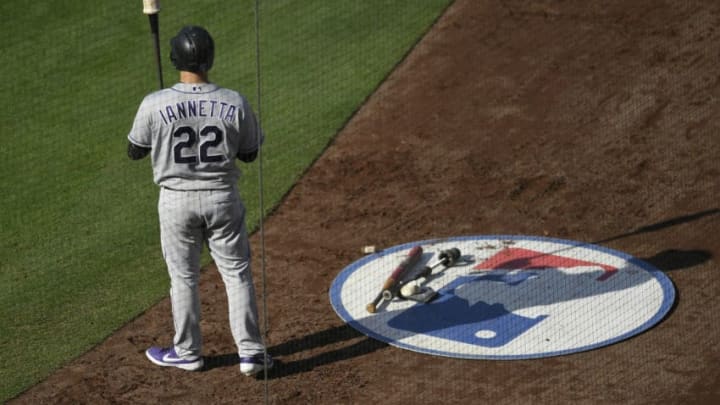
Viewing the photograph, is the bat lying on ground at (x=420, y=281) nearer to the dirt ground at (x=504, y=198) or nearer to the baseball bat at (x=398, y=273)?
the baseball bat at (x=398, y=273)

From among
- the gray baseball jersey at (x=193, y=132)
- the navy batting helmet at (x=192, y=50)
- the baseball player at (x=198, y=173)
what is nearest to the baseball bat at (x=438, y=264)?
the baseball player at (x=198, y=173)

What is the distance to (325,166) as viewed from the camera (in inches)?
367

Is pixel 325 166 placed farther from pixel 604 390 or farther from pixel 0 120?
pixel 604 390

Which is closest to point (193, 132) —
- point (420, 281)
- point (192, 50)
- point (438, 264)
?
point (192, 50)

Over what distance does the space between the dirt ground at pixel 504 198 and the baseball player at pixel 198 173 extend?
43 centimetres

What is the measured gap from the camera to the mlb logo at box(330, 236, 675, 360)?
6797mm

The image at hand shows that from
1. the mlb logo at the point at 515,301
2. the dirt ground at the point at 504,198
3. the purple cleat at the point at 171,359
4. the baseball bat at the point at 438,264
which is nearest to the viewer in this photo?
the dirt ground at the point at 504,198

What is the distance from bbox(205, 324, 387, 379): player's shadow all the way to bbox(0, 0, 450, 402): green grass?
36.0 inches

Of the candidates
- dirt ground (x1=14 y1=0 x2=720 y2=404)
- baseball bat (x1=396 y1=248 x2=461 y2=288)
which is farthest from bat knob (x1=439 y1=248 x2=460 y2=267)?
dirt ground (x1=14 y1=0 x2=720 y2=404)

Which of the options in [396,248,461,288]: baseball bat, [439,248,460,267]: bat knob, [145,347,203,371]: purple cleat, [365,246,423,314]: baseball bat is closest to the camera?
[145,347,203,371]: purple cleat

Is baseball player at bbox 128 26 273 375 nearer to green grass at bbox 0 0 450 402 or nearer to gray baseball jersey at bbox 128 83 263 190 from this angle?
gray baseball jersey at bbox 128 83 263 190

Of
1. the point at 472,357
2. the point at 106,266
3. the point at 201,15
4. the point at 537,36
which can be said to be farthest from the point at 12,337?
the point at 537,36

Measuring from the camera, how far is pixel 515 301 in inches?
285

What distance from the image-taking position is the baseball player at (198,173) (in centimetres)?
621
